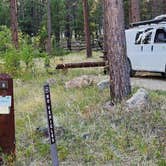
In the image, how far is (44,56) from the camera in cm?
1970

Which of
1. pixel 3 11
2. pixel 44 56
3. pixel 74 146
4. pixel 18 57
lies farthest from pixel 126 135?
pixel 3 11

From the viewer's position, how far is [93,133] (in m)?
7.55

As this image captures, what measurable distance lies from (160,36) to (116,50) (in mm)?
6129

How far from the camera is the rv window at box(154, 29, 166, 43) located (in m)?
15.7

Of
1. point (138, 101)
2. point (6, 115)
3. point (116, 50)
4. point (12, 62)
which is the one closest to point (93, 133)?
point (6, 115)

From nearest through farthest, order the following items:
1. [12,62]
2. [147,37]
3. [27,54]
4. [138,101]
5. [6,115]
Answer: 1. [6,115]
2. [138,101]
3. [147,37]
4. [12,62]
5. [27,54]

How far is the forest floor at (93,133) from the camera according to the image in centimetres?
648

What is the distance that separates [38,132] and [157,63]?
8952 millimetres

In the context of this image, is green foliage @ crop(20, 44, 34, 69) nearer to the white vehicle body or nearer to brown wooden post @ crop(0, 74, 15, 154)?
the white vehicle body

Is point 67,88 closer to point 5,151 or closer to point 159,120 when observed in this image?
point 159,120

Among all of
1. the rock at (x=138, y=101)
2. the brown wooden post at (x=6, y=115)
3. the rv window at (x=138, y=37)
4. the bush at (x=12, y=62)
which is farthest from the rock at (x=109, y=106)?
the bush at (x=12, y=62)

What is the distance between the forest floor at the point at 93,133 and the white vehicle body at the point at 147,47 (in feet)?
17.3

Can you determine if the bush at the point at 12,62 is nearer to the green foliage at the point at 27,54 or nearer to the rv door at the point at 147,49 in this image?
the green foliage at the point at 27,54

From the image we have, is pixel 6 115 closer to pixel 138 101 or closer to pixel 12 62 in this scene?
pixel 138 101
